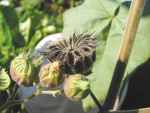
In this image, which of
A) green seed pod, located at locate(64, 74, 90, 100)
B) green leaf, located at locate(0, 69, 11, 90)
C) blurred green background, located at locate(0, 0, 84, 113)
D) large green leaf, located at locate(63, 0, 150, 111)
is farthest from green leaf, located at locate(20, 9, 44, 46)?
green seed pod, located at locate(64, 74, 90, 100)

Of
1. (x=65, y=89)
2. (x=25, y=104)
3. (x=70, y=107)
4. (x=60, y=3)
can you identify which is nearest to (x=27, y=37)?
(x=25, y=104)

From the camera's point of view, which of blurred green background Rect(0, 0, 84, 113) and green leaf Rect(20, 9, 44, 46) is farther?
green leaf Rect(20, 9, 44, 46)

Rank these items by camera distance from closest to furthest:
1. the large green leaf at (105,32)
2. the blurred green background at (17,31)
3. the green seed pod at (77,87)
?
the green seed pod at (77,87) < the large green leaf at (105,32) < the blurred green background at (17,31)

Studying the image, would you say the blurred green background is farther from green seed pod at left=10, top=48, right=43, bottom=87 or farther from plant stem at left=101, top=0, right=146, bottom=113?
plant stem at left=101, top=0, right=146, bottom=113

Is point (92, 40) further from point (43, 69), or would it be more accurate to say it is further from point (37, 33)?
point (37, 33)

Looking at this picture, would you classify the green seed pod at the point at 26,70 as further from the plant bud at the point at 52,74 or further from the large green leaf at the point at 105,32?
the large green leaf at the point at 105,32

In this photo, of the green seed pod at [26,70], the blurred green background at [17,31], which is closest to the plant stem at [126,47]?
the green seed pod at [26,70]

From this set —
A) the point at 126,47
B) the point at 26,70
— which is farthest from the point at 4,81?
the point at 126,47
